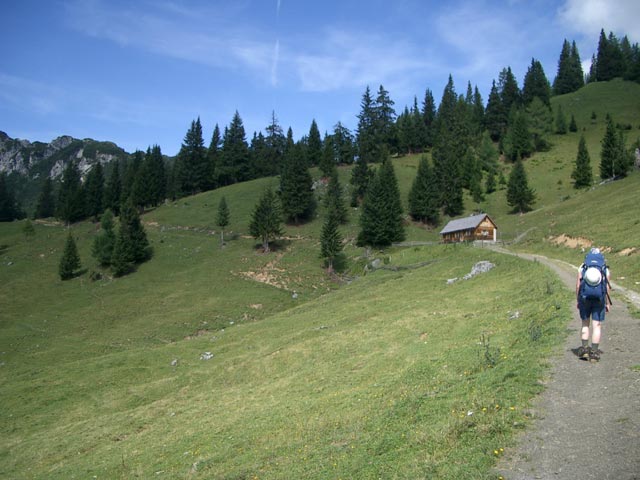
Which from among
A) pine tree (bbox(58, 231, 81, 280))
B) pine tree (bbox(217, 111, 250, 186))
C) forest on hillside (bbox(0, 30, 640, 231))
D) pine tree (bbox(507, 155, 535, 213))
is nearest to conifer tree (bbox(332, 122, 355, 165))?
forest on hillside (bbox(0, 30, 640, 231))

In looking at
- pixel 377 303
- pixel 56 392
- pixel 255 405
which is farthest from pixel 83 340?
pixel 255 405

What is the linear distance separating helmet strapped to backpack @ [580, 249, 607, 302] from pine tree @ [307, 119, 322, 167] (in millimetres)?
126327

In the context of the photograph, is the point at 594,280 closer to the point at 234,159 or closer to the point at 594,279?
the point at 594,279

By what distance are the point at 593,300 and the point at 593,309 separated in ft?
0.87

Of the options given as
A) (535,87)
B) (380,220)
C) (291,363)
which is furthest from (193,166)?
(535,87)

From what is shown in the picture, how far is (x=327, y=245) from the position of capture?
70.7 metres

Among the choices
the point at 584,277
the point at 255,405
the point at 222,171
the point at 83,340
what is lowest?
the point at 83,340

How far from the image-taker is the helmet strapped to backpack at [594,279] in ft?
39.0

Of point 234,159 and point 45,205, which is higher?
point 234,159

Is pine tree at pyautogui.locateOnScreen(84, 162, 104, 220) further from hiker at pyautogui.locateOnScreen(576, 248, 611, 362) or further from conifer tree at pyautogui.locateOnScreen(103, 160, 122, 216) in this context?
hiker at pyautogui.locateOnScreen(576, 248, 611, 362)

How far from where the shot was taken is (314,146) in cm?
14000

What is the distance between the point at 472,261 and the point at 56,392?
3906 cm

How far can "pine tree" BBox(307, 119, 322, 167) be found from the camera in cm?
13725

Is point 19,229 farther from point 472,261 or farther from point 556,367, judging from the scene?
point 556,367
